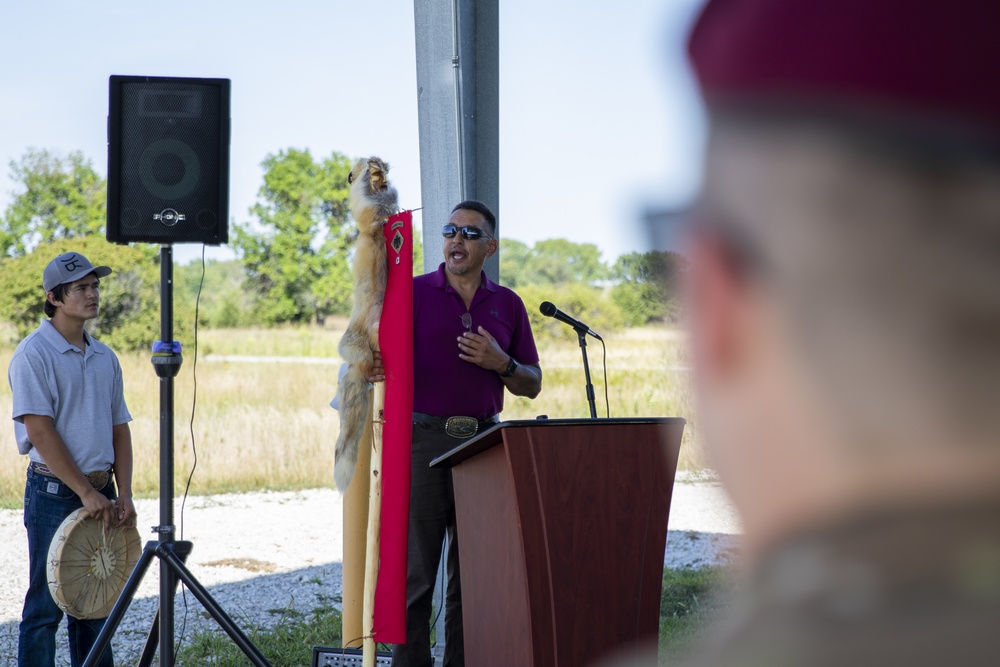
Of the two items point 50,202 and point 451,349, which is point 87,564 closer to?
point 451,349

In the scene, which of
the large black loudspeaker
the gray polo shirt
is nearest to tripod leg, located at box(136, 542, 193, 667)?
the gray polo shirt

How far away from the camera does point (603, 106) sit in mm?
17781

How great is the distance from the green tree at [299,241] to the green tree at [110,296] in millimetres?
8241

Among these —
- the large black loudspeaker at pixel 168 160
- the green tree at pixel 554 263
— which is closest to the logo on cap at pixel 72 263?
the large black loudspeaker at pixel 168 160

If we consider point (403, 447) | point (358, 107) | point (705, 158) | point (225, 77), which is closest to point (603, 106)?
point (358, 107)

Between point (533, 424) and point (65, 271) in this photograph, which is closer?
point (533, 424)

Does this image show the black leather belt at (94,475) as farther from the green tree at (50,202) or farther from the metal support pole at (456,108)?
A: the green tree at (50,202)

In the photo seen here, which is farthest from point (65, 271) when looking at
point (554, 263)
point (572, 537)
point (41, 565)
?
point (554, 263)

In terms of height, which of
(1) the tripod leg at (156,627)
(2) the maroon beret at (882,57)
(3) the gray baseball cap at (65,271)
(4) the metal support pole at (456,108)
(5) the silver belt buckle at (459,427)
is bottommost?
(1) the tripod leg at (156,627)

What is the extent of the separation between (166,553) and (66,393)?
3.61 ft

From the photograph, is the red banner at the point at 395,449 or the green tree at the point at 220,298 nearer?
the red banner at the point at 395,449

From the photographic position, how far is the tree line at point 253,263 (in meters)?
17.6

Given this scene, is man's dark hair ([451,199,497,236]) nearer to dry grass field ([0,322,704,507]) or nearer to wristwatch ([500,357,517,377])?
wristwatch ([500,357,517,377])

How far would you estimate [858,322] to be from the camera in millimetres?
364
